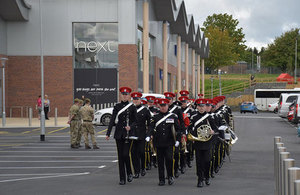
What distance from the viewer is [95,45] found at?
45031 millimetres

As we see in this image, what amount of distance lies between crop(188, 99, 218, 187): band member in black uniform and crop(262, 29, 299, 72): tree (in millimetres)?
112375

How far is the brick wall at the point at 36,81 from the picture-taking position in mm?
45062

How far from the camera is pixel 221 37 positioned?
11138cm

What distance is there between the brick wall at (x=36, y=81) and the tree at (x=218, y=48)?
228 feet

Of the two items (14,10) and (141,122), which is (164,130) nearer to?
(141,122)

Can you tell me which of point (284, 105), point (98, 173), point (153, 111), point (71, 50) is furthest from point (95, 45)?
point (98, 173)

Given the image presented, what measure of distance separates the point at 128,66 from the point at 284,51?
283 ft

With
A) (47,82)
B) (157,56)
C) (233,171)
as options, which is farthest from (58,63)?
(233,171)

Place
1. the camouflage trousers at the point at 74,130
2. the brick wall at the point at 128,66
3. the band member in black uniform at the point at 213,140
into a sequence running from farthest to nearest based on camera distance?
the brick wall at the point at 128,66 < the camouflage trousers at the point at 74,130 < the band member in black uniform at the point at 213,140

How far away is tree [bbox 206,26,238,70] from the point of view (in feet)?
366

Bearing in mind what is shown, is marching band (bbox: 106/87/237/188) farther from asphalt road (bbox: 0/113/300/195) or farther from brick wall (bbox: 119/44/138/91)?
brick wall (bbox: 119/44/138/91)

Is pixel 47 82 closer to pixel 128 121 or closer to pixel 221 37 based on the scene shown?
pixel 128 121

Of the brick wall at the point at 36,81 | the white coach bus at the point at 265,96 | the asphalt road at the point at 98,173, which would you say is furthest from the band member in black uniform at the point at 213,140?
the white coach bus at the point at 265,96

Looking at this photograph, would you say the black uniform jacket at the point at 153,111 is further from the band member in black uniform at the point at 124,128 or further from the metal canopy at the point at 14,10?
the metal canopy at the point at 14,10
